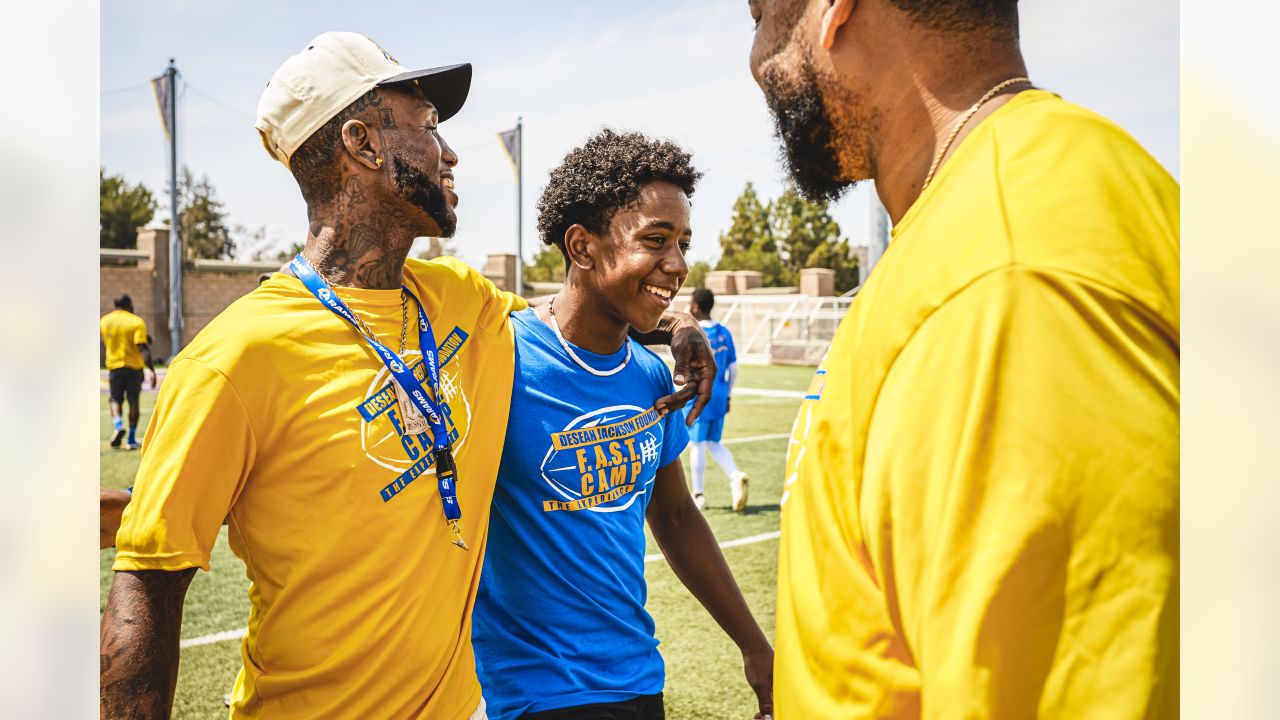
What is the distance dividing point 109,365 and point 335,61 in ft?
44.0

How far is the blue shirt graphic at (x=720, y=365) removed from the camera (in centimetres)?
998

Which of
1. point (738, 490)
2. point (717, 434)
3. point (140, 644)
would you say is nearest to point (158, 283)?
point (717, 434)

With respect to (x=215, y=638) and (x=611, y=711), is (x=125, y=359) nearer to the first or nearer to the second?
(x=215, y=638)

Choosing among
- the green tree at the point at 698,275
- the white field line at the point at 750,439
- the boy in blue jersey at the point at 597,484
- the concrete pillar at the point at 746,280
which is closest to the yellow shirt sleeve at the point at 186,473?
the boy in blue jersey at the point at 597,484

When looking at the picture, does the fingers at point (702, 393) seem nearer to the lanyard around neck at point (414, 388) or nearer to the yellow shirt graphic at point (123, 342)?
the lanyard around neck at point (414, 388)

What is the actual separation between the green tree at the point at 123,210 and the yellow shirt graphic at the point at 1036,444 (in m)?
50.4

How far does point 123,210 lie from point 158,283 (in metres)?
16.9

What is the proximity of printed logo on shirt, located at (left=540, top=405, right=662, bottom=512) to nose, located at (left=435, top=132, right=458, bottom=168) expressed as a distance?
844 millimetres

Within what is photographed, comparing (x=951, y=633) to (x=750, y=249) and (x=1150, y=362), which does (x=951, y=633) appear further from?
(x=750, y=249)

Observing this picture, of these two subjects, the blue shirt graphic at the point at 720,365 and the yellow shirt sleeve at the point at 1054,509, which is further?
the blue shirt graphic at the point at 720,365

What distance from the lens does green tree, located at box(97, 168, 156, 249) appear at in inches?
1766

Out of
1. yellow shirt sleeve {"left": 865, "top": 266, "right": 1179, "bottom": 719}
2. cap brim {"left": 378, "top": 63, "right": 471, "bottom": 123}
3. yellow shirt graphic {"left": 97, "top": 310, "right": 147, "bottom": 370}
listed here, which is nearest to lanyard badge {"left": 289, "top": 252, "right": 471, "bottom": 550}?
cap brim {"left": 378, "top": 63, "right": 471, "bottom": 123}

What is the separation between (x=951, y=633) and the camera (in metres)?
0.85

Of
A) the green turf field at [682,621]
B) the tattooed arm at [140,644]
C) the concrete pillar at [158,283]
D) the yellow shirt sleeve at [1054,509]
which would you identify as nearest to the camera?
the yellow shirt sleeve at [1054,509]
